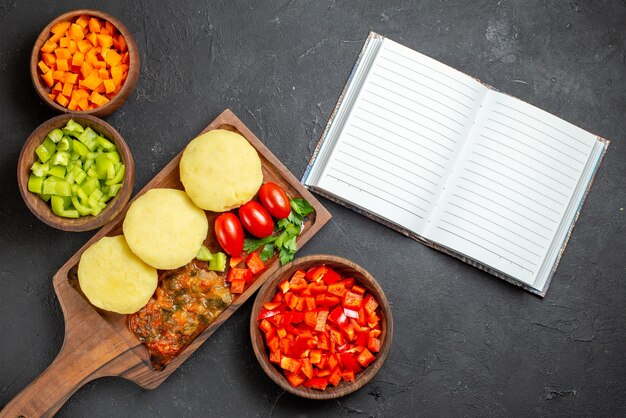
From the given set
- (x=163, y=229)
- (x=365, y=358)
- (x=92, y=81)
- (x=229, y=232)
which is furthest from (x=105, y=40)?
(x=365, y=358)

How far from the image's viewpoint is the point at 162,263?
101 inches

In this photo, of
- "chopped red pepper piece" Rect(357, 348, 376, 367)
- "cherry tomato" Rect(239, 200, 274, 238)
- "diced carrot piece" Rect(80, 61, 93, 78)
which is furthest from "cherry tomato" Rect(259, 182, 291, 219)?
"diced carrot piece" Rect(80, 61, 93, 78)

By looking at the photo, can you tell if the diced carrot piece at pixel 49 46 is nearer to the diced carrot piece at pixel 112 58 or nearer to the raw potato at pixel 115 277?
the diced carrot piece at pixel 112 58

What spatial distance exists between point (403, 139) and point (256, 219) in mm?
763

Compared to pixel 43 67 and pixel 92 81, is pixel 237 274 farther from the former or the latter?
pixel 43 67

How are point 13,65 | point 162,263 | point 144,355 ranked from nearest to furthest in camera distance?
point 162,263
point 144,355
point 13,65

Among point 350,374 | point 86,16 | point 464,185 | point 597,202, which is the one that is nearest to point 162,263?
point 350,374

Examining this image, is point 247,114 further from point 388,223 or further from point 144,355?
point 144,355

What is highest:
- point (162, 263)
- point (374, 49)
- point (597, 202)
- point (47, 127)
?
point (374, 49)

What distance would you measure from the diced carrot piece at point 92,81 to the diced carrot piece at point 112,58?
8cm

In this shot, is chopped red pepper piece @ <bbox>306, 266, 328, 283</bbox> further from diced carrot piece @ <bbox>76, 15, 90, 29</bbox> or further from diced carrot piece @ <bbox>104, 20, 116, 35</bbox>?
diced carrot piece @ <bbox>76, 15, 90, 29</bbox>

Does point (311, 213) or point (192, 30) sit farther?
point (192, 30)

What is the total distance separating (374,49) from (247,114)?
66 centimetres

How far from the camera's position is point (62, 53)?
8.98 feet
